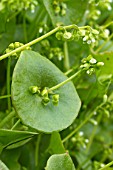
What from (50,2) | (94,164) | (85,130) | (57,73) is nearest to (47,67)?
(57,73)

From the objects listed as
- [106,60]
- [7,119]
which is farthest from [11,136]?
[106,60]

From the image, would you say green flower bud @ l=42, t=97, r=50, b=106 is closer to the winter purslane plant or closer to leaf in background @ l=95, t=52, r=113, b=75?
the winter purslane plant

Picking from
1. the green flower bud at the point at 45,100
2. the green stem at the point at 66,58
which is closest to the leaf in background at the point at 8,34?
the green stem at the point at 66,58

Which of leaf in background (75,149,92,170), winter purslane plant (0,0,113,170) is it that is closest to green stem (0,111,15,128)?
winter purslane plant (0,0,113,170)

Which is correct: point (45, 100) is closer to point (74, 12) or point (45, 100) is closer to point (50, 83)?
point (50, 83)

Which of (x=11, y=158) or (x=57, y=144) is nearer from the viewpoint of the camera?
(x=57, y=144)

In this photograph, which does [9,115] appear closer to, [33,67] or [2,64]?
[33,67]
